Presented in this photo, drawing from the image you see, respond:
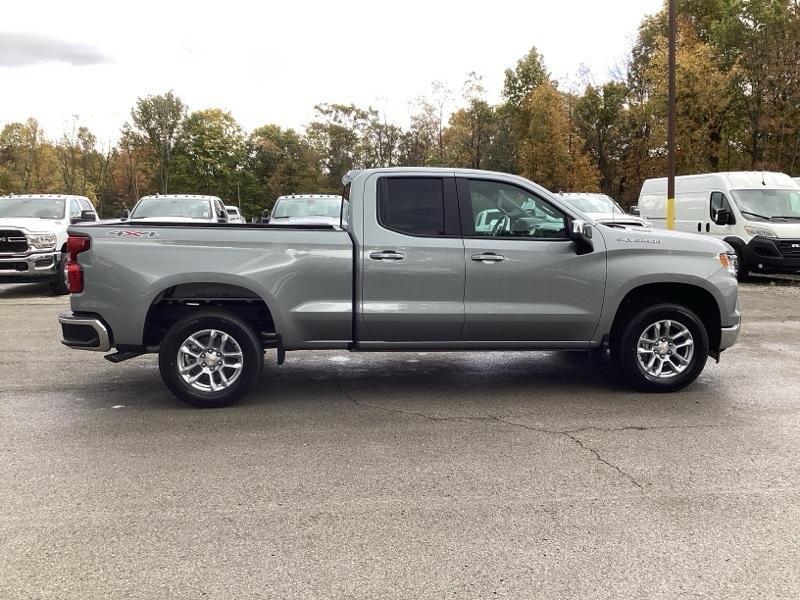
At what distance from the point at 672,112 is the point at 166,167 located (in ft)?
162

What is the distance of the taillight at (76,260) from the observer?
18.4 feet

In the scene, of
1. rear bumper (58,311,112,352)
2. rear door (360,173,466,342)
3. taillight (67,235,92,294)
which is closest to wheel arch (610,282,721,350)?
rear door (360,173,466,342)

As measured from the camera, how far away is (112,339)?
5723 millimetres

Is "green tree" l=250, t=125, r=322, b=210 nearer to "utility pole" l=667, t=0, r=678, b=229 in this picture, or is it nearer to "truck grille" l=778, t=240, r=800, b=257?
"utility pole" l=667, t=0, r=678, b=229

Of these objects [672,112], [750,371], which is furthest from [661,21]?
[750,371]

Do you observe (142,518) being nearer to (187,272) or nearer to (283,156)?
(187,272)

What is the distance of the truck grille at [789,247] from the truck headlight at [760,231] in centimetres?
27

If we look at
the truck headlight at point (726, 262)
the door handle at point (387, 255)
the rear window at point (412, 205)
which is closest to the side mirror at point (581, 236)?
the rear window at point (412, 205)

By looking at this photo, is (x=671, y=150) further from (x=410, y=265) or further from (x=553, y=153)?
(x=553, y=153)

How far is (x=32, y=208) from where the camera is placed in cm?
1465

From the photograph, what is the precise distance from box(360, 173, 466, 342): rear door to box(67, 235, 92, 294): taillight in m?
2.19

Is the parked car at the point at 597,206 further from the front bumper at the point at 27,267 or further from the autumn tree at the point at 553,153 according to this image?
the autumn tree at the point at 553,153

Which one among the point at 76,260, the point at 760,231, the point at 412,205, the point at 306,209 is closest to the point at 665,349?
the point at 412,205

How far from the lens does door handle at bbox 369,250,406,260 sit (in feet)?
19.2
